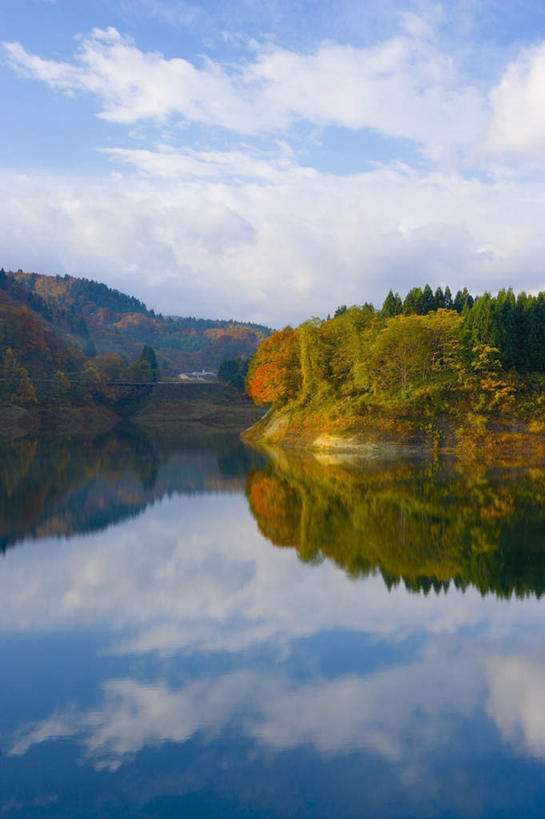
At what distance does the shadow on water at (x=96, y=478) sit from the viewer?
29.9m

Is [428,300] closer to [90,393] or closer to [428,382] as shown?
[428,382]

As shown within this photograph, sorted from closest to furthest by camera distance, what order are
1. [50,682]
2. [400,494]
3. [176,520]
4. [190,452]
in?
[50,682], [176,520], [400,494], [190,452]

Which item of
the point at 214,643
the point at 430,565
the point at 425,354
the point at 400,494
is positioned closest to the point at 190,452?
the point at 425,354

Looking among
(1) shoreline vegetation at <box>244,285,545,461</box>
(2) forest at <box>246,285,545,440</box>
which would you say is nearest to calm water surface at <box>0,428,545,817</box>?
(1) shoreline vegetation at <box>244,285,545,461</box>

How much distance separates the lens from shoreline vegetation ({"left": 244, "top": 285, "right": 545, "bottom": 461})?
56969 millimetres

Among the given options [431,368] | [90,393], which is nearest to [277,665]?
[431,368]

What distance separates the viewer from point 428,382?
201ft

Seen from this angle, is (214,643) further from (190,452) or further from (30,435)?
(30,435)

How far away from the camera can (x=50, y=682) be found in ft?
40.7

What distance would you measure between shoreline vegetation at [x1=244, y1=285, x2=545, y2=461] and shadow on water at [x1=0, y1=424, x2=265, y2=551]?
408 inches

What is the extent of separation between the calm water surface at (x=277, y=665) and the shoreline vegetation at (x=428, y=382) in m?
28.6

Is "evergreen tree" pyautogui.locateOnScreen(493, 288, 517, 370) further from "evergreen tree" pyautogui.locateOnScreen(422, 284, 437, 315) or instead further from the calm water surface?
the calm water surface

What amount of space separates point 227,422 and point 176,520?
92070 millimetres

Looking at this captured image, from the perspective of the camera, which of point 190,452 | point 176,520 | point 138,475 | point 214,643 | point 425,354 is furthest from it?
point 190,452
